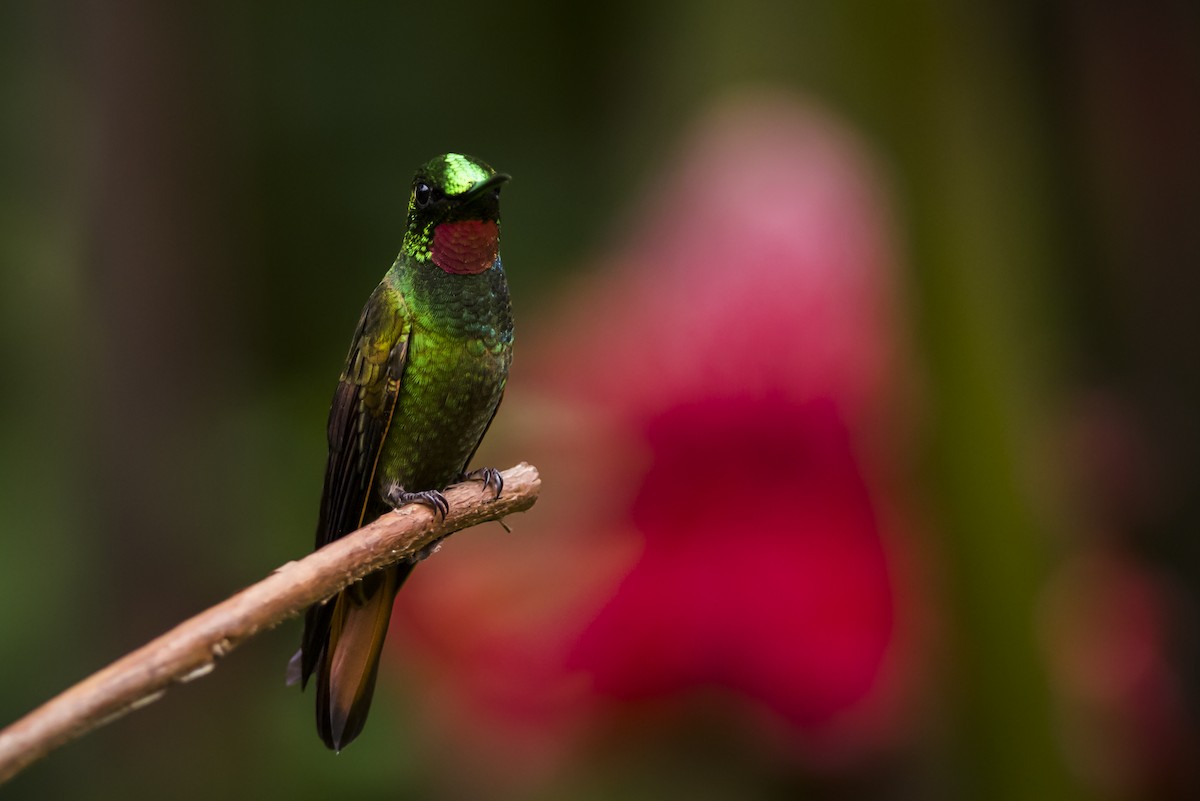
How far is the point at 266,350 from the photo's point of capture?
1.63 metres

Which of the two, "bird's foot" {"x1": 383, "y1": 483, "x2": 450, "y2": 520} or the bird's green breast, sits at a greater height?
the bird's green breast

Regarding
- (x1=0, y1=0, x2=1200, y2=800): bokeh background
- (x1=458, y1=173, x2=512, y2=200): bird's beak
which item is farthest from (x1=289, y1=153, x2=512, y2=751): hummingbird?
(x1=0, y1=0, x2=1200, y2=800): bokeh background

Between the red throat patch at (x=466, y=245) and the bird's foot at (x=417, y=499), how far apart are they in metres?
0.08

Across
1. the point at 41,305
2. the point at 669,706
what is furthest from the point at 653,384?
the point at 41,305

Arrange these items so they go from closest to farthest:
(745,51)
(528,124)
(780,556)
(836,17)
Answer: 1. (780,556)
2. (836,17)
3. (745,51)
4. (528,124)

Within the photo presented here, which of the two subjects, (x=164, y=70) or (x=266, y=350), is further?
(x=266, y=350)

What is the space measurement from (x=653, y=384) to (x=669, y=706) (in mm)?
283

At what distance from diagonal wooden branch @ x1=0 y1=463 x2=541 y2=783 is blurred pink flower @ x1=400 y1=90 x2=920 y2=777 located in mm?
618

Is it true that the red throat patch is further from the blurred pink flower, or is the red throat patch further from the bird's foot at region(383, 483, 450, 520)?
the blurred pink flower

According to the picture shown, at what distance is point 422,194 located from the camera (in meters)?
0.38

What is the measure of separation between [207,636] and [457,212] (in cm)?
14

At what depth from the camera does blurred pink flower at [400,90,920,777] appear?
1028mm

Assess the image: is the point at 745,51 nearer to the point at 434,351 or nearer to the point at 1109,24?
the point at 1109,24

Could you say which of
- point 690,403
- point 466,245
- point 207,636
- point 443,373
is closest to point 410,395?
point 443,373
